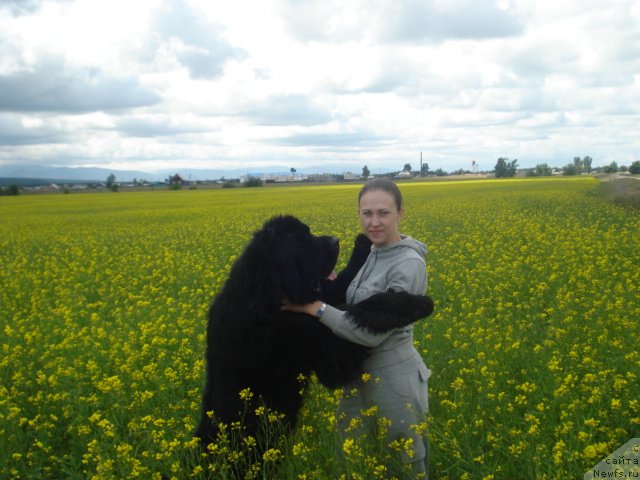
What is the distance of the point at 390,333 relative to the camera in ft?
8.61

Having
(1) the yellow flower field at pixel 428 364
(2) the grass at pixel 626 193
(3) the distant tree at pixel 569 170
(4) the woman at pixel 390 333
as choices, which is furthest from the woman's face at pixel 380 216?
(3) the distant tree at pixel 569 170

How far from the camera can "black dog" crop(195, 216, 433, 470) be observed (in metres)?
2.83

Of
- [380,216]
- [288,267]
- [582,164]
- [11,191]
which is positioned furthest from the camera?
[582,164]

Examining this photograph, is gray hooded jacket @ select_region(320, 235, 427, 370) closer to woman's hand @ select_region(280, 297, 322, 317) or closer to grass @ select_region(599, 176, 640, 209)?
woman's hand @ select_region(280, 297, 322, 317)

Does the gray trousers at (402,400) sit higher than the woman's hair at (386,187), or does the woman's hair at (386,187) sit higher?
the woman's hair at (386,187)

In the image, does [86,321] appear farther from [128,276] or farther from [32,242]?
[32,242]

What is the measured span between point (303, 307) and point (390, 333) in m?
0.47

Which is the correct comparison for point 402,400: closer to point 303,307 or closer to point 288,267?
point 303,307

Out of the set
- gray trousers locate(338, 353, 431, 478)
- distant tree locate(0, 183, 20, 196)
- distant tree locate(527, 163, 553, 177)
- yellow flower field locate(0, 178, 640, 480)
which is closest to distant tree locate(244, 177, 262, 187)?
distant tree locate(0, 183, 20, 196)

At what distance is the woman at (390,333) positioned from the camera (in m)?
2.70

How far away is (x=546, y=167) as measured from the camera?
3819 inches

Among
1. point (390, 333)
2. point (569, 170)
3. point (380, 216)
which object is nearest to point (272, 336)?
point (390, 333)

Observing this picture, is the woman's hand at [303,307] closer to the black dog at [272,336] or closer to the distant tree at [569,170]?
the black dog at [272,336]

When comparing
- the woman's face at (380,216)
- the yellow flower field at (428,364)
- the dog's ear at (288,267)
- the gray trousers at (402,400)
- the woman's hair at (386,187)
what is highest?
the woman's hair at (386,187)
